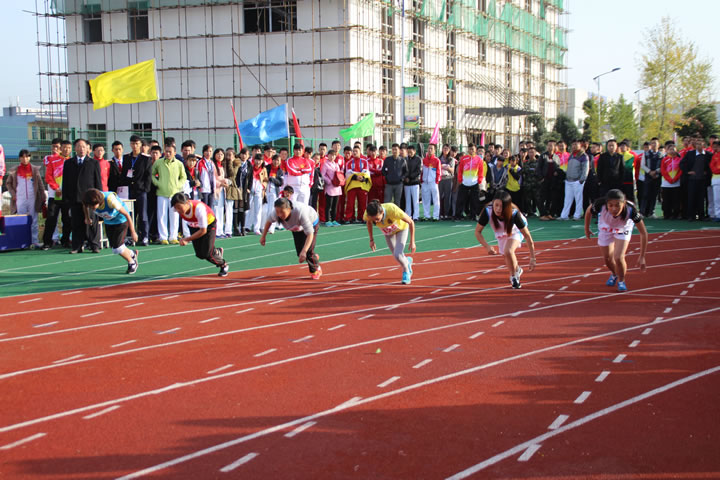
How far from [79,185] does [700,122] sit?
32.7 meters

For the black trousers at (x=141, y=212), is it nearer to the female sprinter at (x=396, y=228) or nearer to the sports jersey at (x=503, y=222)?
the female sprinter at (x=396, y=228)

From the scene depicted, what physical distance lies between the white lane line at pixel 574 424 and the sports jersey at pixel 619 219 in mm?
3837

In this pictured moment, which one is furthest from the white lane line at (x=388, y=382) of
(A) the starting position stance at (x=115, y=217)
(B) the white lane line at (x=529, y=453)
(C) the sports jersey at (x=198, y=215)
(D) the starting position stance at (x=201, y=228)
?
(A) the starting position stance at (x=115, y=217)

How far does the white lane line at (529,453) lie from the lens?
15.1ft

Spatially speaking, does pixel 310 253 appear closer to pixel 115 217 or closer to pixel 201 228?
pixel 201 228

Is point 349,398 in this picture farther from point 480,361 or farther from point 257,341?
point 257,341

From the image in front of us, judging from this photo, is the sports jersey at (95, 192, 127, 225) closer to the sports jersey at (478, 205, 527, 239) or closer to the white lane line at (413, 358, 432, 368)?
the sports jersey at (478, 205, 527, 239)

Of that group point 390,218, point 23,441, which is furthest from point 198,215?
point 23,441

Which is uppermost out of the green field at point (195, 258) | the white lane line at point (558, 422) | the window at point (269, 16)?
the window at point (269, 16)

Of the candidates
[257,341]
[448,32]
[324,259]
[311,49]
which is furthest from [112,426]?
[448,32]

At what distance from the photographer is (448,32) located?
5681cm

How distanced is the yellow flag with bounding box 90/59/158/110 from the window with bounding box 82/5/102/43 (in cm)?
3684

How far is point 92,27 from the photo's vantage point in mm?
53375

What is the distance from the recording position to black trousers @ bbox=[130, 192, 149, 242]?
629 inches
